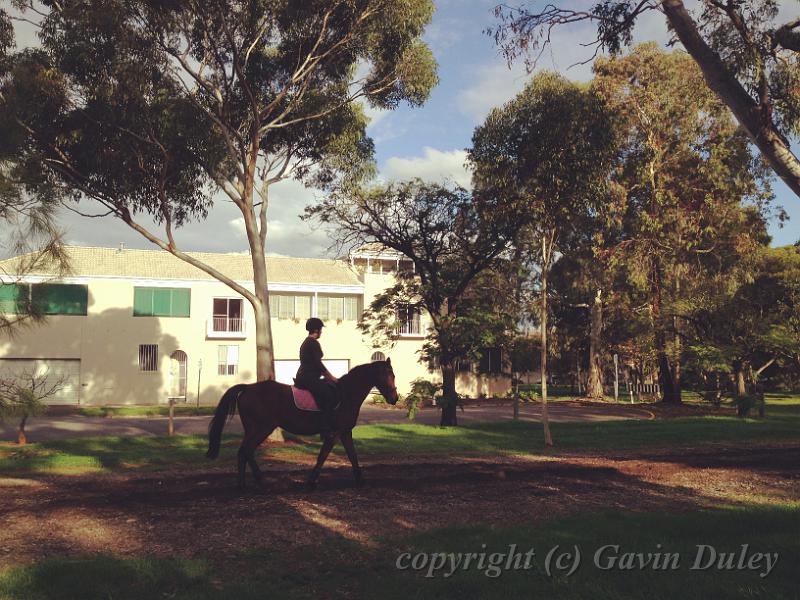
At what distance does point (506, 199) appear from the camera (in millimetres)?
17953

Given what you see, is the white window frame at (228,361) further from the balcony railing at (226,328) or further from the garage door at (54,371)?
the garage door at (54,371)

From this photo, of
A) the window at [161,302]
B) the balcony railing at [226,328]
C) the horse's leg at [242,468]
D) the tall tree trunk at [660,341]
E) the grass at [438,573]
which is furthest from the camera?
the balcony railing at [226,328]

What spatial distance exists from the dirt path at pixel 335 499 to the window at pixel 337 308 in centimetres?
2950

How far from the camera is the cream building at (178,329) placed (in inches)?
1426

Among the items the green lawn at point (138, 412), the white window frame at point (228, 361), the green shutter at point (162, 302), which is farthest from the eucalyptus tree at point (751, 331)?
the green shutter at point (162, 302)

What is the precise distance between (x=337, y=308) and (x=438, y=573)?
1481 inches

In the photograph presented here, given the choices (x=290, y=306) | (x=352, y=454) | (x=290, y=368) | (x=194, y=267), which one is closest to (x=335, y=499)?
(x=352, y=454)

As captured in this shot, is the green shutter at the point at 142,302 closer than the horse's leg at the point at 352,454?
No

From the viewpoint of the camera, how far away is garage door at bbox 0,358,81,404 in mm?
35344

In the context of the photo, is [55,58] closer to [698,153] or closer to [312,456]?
[312,456]

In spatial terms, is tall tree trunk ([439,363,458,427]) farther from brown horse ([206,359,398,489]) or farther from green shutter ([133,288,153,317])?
green shutter ([133,288,153,317])

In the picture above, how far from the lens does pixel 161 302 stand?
126 feet

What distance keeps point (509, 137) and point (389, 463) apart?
953cm

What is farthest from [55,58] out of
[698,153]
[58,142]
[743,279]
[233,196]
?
[743,279]
